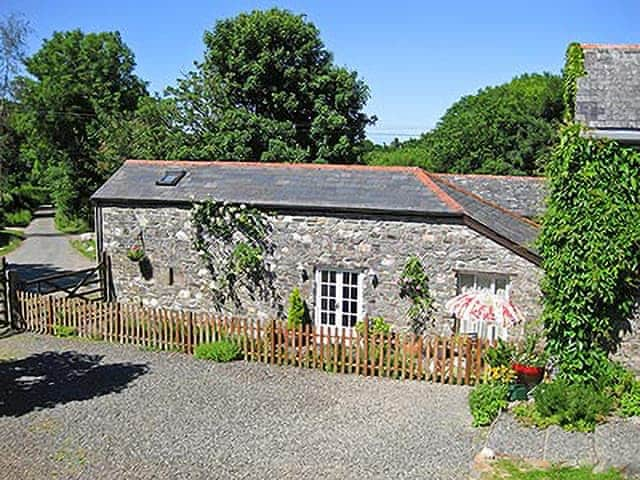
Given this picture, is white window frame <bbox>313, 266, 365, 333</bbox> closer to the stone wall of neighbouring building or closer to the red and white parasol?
the stone wall of neighbouring building

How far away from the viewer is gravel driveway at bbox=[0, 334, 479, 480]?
967 cm

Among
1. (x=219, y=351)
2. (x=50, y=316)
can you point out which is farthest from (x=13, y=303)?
(x=219, y=351)

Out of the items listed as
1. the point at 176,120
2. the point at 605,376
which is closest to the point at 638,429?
the point at 605,376

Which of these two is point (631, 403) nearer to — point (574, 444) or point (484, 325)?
point (574, 444)

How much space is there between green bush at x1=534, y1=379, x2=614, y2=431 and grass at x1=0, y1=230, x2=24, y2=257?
103ft

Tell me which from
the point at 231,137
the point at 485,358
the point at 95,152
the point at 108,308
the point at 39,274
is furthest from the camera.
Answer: the point at 95,152

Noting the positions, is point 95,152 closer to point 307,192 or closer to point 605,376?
point 307,192

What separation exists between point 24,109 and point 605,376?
42401 mm

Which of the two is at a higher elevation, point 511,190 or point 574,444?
point 511,190

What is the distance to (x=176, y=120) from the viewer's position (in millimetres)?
34188

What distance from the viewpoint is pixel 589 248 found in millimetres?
10859

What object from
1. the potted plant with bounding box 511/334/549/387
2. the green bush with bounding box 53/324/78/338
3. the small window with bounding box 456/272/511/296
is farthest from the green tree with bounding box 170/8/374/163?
the potted plant with bounding box 511/334/549/387

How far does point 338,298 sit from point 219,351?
3.48 metres

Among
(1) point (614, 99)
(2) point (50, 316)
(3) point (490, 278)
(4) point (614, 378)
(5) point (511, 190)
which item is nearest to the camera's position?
(4) point (614, 378)
